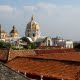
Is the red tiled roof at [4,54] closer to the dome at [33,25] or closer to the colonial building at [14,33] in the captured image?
the dome at [33,25]

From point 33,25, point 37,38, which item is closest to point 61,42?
point 37,38

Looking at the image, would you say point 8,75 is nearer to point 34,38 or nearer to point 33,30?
point 33,30

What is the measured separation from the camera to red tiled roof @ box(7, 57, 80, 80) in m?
22.0

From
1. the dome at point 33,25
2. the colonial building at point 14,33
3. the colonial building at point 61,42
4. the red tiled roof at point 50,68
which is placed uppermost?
the dome at point 33,25

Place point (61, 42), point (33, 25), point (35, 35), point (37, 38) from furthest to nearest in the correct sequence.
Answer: point (61, 42)
point (37, 38)
point (35, 35)
point (33, 25)

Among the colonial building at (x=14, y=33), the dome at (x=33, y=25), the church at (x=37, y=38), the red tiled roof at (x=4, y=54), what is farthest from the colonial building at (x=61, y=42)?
the red tiled roof at (x=4, y=54)

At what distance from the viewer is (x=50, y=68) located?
24641mm

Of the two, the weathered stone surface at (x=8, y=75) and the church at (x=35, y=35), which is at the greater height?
the church at (x=35, y=35)

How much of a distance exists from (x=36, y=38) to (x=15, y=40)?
6267 millimetres

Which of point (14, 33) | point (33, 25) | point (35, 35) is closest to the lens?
point (33, 25)

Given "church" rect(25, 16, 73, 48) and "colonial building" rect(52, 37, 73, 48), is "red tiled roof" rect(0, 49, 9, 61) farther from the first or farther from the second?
"colonial building" rect(52, 37, 73, 48)

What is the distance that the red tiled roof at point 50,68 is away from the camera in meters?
22.0

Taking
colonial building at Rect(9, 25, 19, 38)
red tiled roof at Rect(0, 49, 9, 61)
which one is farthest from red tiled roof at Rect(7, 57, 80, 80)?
colonial building at Rect(9, 25, 19, 38)

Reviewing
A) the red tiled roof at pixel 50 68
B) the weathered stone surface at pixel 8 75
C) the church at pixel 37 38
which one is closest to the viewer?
the weathered stone surface at pixel 8 75
